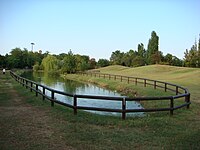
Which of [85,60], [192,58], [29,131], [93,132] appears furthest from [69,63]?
[93,132]

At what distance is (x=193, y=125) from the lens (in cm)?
852

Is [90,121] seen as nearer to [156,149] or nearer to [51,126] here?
[51,126]

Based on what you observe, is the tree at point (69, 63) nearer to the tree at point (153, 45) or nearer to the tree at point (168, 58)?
the tree at point (153, 45)

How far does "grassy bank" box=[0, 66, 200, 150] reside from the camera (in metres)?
6.18

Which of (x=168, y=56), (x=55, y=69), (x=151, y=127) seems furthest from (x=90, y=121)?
(x=168, y=56)

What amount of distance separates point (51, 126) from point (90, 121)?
155cm

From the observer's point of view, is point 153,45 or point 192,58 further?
point 153,45

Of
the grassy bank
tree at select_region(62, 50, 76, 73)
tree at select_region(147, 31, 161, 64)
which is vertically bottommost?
the grassy bank

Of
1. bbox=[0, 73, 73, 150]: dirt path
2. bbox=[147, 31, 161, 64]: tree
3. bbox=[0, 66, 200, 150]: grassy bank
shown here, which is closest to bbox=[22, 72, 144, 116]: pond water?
bbox=[0, 66, 200, 150]: grassy bank

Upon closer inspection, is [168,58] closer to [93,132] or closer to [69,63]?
[69,63]

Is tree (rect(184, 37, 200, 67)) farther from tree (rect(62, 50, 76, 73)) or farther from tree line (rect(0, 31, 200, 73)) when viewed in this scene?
tree (rect(62, 50, 76, 73))

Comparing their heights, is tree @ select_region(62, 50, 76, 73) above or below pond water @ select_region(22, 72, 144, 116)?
above

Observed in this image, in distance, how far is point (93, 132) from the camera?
729cm

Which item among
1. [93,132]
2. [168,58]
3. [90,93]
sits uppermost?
[168,58]
